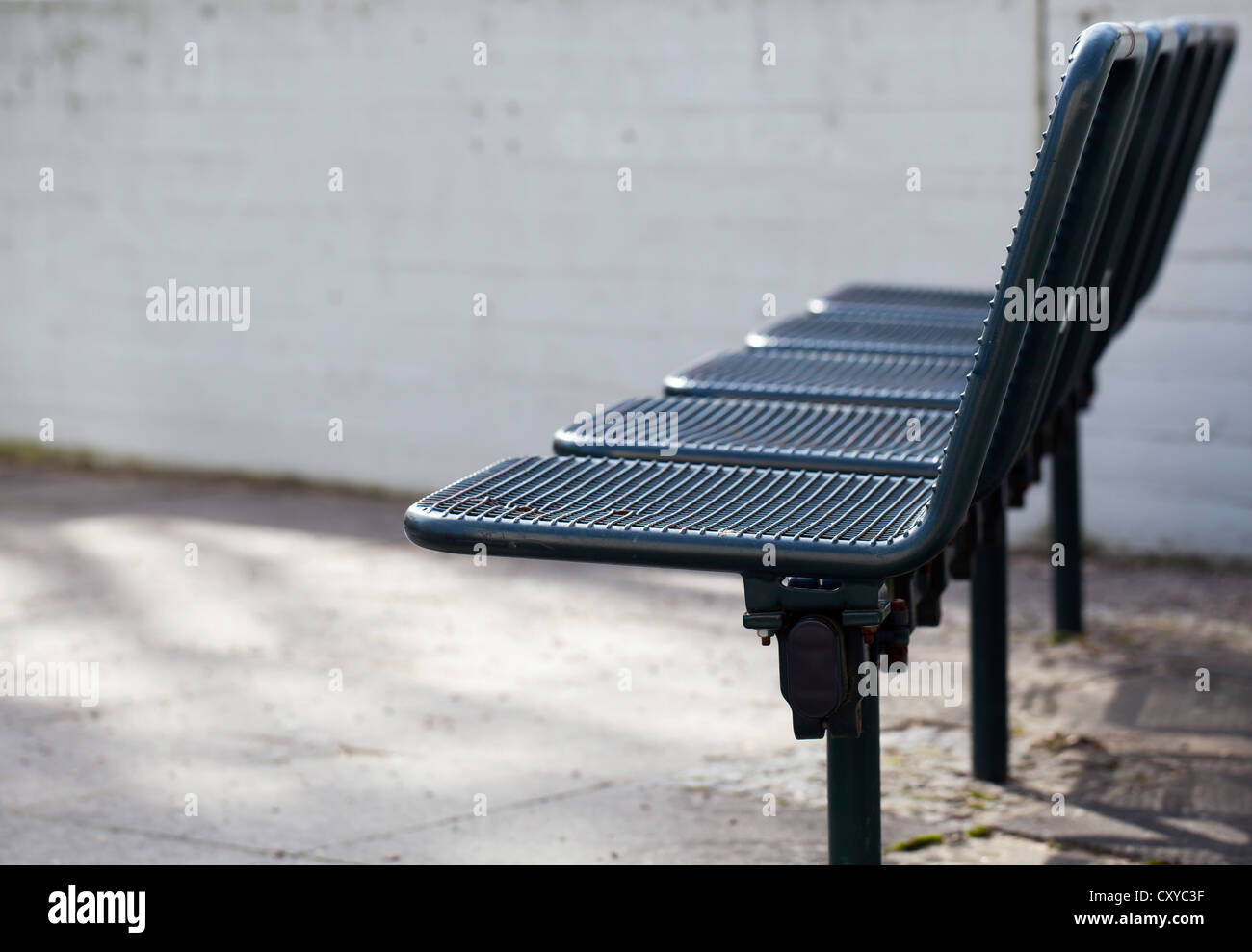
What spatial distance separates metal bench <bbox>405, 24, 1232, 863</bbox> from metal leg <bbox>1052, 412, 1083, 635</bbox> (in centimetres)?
159

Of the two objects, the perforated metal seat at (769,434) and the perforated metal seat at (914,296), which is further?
the perforated metal seat at (914,296)

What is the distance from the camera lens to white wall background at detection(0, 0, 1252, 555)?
5527 millimetres

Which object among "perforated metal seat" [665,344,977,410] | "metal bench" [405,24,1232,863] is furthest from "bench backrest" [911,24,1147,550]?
"perforated metal seat" [665,344,977,410]

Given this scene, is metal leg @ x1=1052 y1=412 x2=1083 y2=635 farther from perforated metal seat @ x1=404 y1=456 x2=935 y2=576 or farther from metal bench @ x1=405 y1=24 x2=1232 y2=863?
perforated metal seat @ x1=404 y1=456 x2=935 y2=576

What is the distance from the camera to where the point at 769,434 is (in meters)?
2.77

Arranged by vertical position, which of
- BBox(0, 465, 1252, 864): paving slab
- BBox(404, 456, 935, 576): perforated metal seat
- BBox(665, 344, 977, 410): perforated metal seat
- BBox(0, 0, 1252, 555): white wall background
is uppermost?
BBox(0, 0, 1252, 555): white wall background

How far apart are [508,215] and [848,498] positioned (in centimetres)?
436

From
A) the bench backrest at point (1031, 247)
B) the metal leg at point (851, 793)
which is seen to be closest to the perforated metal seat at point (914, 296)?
the metal leg at point (851, 793)

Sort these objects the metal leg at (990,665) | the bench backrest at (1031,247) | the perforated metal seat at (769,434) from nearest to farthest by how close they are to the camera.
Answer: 1. the bench backrest at (1031,247)
2. the perforated metal seat at (769,434)
3. the metal leg at (990,665)

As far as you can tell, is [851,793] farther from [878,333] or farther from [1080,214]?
[878,333]

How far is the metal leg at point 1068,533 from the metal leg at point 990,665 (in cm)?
75

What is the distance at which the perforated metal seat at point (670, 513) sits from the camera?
6.61ft

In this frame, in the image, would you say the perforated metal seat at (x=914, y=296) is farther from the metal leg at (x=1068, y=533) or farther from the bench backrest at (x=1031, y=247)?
the bench backrest at (x=1031, y=247)
